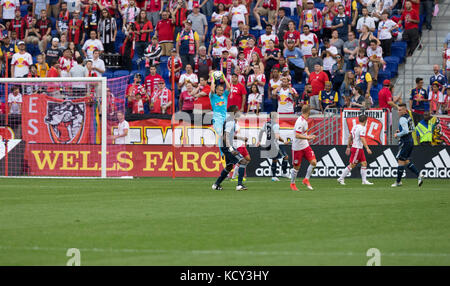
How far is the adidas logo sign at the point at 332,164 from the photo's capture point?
84.5ft

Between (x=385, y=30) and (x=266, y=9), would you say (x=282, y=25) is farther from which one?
(x=385, y=30)

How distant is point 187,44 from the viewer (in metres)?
30.7

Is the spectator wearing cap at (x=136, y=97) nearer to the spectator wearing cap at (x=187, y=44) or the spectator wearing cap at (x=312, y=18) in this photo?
the spectator wearing cap at (x=187, y=44)

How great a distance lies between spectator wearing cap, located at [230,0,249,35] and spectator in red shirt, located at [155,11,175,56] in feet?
8.17

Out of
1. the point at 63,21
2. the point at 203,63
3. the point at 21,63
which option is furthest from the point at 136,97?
the point at 63,21

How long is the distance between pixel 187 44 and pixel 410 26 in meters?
8.92

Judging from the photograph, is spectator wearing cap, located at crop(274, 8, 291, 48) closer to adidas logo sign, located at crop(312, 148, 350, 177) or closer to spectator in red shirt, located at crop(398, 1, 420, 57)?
spectator in red shirt, located at crop(398, 1, 420, 57)

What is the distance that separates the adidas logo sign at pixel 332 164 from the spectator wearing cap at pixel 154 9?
452 inches

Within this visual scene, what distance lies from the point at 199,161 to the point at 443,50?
36.4ft

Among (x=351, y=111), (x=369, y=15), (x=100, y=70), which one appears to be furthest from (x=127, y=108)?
(x=369, y=15)

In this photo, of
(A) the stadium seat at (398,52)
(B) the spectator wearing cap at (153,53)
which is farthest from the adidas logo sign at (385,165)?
(B) the spectator wearing cap at (153,53)

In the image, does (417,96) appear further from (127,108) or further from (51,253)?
(51,253)

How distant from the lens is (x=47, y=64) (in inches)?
1226

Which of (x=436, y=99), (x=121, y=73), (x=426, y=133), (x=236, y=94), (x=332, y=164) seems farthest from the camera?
(x=121, y=73)
